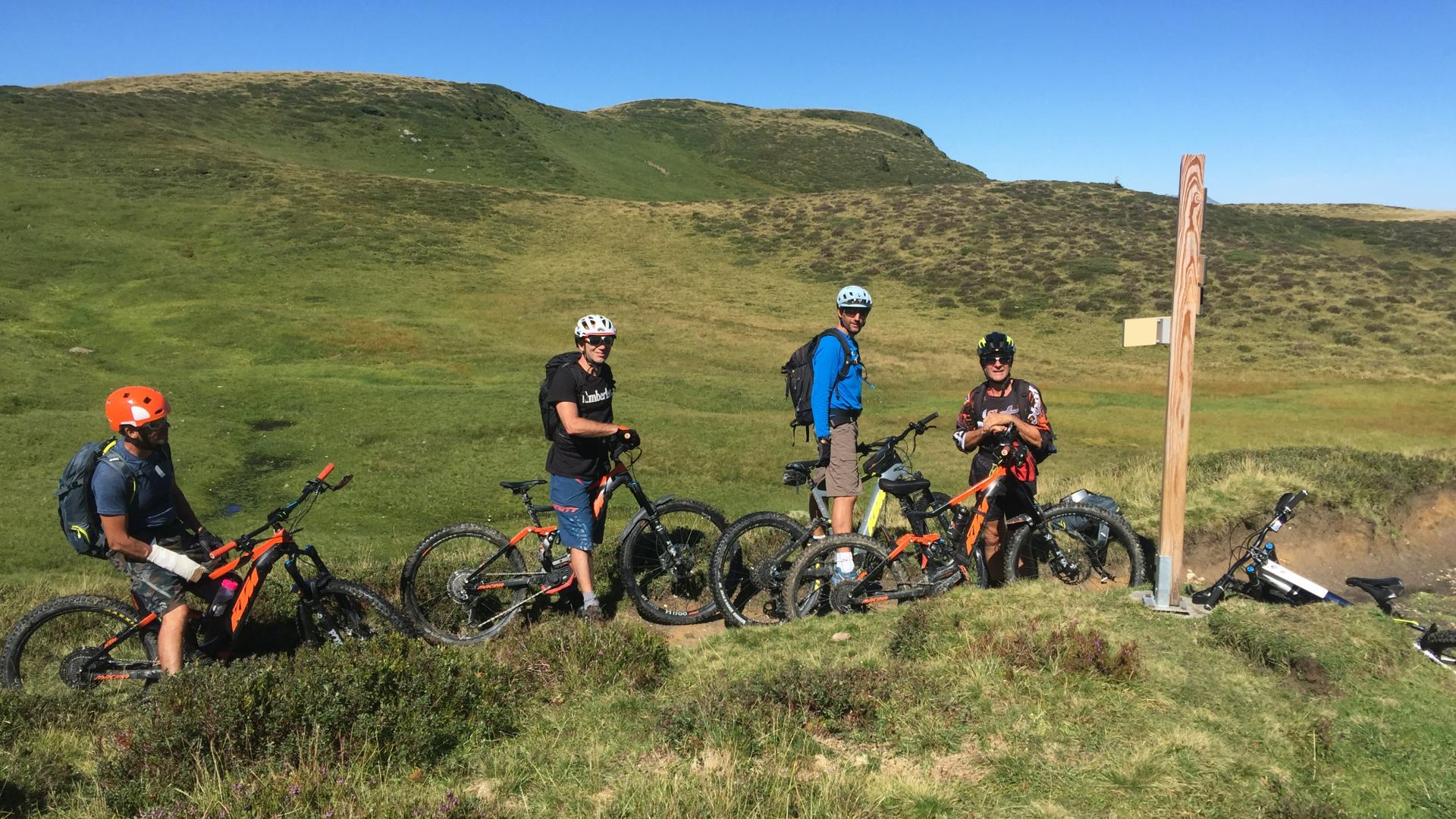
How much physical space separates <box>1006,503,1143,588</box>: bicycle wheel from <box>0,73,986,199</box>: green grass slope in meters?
70.1

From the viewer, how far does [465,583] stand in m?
7.13

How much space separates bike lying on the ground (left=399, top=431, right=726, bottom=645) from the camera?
712 centimetres

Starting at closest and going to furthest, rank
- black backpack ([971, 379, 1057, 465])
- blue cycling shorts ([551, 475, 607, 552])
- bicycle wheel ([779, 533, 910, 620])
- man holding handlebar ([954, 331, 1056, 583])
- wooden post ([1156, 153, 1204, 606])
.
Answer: wooden post ([1156, 153, 1204, 606]) → blue cycling shorts ([551, 475, 607, 552]) → bicycle wheel ([779, 533, 910, 620]) → man holding handlebar ([954, 331, 1056, 583]) → black backpack ([971, 379, 1057, 465])

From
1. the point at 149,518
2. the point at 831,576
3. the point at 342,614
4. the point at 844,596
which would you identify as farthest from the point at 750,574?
the point at 149,518

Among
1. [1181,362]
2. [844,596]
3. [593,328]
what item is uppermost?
[593,328]

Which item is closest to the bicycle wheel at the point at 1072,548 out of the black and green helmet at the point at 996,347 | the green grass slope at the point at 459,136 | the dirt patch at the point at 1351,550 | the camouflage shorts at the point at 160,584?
the black and green helmet at the point at 996,347

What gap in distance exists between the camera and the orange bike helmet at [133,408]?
5.42 meters

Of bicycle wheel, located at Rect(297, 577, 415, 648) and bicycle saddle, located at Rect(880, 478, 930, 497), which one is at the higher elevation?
bicycle saddle, located at Rect(880, 478, 930, 497)

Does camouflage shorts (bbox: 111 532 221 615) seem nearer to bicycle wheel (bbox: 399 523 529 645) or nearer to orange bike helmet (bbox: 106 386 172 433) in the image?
orange bike helmet (bbox: 106 386 172 433)

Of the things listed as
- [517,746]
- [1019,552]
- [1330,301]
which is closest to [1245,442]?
[1019,552]

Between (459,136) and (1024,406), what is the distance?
96816mm

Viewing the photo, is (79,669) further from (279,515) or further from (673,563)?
(673,563)

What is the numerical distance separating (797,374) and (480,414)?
46.7 ft

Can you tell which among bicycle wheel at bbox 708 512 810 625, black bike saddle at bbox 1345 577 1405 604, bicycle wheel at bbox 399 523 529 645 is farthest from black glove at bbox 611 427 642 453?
black bike saddle at bbox 1345 577 1405 604
